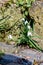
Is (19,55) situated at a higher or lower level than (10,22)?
lower

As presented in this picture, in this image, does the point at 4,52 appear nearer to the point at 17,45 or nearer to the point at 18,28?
the point at 17,45

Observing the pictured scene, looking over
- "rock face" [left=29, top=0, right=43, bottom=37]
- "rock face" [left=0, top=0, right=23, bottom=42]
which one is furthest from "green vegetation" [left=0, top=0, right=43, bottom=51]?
"rock face" [left=29, top=0, right=43, bottom=37]

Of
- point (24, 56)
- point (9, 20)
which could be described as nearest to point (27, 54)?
point (24, 56)

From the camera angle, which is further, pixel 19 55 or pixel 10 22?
pixel 10 22

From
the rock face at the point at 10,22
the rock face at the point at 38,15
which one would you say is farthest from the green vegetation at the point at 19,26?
the rock face at the point at 38,15

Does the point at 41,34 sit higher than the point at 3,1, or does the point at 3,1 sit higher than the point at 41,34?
the point at 3,1

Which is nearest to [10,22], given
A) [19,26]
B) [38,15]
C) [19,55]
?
[19,26]

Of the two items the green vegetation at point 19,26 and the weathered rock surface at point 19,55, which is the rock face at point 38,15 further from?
the weathered rock surface at point 19,55

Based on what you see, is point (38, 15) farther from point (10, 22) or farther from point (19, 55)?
point (19, 55)
